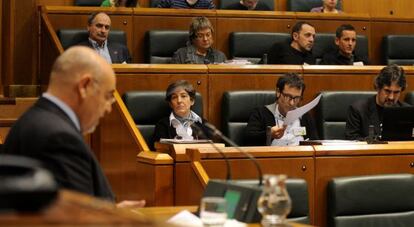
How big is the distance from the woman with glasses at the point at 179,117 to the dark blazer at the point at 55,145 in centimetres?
174

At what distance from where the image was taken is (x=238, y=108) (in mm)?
3820

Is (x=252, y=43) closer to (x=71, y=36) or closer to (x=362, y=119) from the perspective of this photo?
(x=71, y=36)

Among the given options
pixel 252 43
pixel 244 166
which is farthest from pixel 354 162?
pixel 252 43

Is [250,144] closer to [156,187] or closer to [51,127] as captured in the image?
[156,187]

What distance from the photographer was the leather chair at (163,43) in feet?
15.1

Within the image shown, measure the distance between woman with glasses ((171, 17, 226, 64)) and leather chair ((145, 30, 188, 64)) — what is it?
9.0 inches

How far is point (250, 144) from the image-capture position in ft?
12.3

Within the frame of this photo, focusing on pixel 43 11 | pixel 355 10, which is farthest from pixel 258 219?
pixel 355 10

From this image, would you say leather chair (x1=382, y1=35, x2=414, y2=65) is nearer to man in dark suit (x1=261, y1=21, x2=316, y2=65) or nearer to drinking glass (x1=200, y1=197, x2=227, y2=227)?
man in dark suit (x1=261, y1=21, x2=316, y2=65)

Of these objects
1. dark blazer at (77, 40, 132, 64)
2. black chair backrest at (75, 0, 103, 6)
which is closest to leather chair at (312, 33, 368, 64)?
dark blazer at (77, 40, 132, 64)

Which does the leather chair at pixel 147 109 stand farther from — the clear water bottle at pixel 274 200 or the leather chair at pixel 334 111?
the clear water bottle at pixel 274 200

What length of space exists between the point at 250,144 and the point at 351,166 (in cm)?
96

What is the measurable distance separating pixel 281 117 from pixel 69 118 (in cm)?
215

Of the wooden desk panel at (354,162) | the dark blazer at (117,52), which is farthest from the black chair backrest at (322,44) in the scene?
the wooden desk panel at (354,162)
